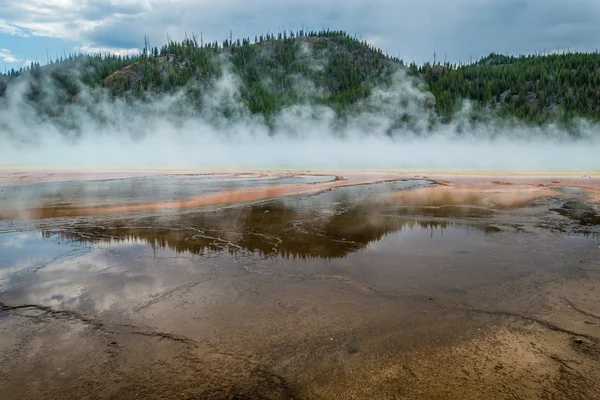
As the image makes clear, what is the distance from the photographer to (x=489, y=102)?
81812 millimetres

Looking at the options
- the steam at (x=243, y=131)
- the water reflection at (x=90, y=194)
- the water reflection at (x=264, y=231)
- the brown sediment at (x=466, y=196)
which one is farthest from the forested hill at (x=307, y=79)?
the water reflection at (x=264, y=231)

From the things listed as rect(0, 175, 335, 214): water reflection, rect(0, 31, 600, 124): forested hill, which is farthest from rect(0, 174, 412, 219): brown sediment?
rect(0, 31, 600, 124): forested hill

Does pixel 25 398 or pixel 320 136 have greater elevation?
pixel 320 136

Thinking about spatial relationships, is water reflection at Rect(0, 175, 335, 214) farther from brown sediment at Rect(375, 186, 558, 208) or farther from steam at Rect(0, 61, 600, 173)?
steam at Rect(0, 61, 600, 173)

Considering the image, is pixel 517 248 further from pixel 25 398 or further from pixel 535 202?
pixel 25 398

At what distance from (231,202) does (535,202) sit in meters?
12.6

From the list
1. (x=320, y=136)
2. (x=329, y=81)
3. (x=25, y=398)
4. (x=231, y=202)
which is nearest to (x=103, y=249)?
(x=25, y=398)

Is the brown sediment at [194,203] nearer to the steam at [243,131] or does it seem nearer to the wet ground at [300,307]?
the wet ground at [300,307]

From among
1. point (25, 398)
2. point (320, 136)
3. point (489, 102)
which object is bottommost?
point (25, 398)

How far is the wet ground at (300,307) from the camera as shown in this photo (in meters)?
4.66

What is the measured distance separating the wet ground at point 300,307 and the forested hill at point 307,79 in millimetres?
73730

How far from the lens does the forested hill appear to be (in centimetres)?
7962

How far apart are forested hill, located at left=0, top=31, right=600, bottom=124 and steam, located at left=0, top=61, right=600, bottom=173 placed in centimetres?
196

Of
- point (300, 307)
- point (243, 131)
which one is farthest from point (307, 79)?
point (300, 307)
